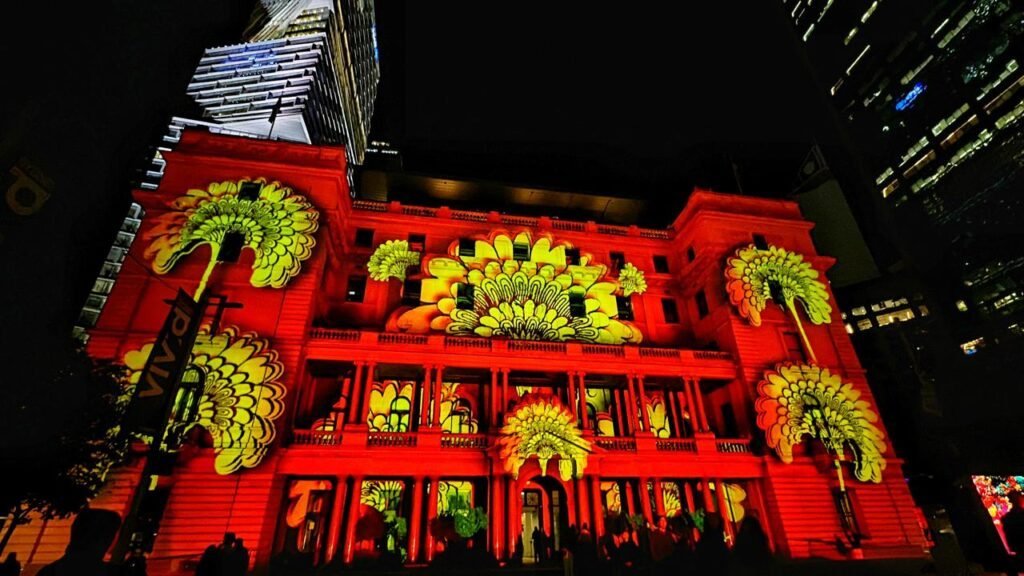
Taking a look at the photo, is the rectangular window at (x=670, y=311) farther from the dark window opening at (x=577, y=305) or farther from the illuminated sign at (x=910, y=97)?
the illuminated sign at (x=910, y=97)

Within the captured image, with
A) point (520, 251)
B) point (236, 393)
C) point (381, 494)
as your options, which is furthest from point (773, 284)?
point (236, 393)

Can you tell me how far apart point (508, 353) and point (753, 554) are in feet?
47.4

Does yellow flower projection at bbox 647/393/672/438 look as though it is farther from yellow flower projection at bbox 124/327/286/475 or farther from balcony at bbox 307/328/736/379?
yellow flower projection at bbox 124/327/286/475

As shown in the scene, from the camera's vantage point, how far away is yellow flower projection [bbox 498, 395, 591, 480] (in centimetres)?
1905

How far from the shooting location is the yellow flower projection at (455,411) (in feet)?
76.9

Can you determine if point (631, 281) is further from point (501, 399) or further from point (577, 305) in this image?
point (501, 399)

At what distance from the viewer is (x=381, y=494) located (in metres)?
21.0

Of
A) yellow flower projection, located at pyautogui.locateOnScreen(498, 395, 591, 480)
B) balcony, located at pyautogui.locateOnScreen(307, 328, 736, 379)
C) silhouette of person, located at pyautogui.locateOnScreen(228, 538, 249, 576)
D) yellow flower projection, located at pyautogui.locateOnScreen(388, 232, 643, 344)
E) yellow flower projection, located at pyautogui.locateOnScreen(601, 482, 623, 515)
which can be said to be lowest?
silhouette of person, located at pyautogui.locateOnScreen(228, 538, 249, 576)

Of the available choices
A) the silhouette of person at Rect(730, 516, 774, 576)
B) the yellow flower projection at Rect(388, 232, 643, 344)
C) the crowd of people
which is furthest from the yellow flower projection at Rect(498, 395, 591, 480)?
the silhouette of person at Rect(730, 516, 774, 576)

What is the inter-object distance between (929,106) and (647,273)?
50.3 m

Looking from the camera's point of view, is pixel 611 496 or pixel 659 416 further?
pixel 659 416

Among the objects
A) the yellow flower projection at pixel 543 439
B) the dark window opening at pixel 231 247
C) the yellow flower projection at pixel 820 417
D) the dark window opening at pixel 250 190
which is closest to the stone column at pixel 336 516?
the yellow flower projection at pixel 543 439

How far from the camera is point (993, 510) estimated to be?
99.7 feet

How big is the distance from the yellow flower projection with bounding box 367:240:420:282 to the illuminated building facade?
119 millimetres
